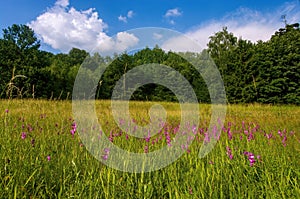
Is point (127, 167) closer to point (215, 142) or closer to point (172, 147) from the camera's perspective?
point (172, 147)

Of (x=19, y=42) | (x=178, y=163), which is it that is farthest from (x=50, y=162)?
(x=19, y=42)

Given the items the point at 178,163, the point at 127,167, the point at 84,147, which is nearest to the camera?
the point at 127,167

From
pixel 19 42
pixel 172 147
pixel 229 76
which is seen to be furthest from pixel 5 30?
pixel 172 147

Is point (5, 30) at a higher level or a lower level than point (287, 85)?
higher

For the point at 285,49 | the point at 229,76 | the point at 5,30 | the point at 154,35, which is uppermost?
the point at 5,30

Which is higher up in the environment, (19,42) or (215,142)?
(19,42)

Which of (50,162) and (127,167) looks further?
(127,167)

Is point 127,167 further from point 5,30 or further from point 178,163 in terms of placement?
point 5,30

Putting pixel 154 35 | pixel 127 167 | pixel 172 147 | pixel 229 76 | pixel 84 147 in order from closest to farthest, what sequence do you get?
pixel 127 167, pixel 84 147, pixel 172 147, pixel 154 35, pixel 229 76

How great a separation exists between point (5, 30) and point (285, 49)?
117ft

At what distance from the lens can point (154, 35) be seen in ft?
11.8

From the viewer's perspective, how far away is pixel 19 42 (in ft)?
96.9

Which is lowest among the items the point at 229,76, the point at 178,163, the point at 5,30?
the point at 178,163

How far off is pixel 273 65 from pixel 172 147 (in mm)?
25942
